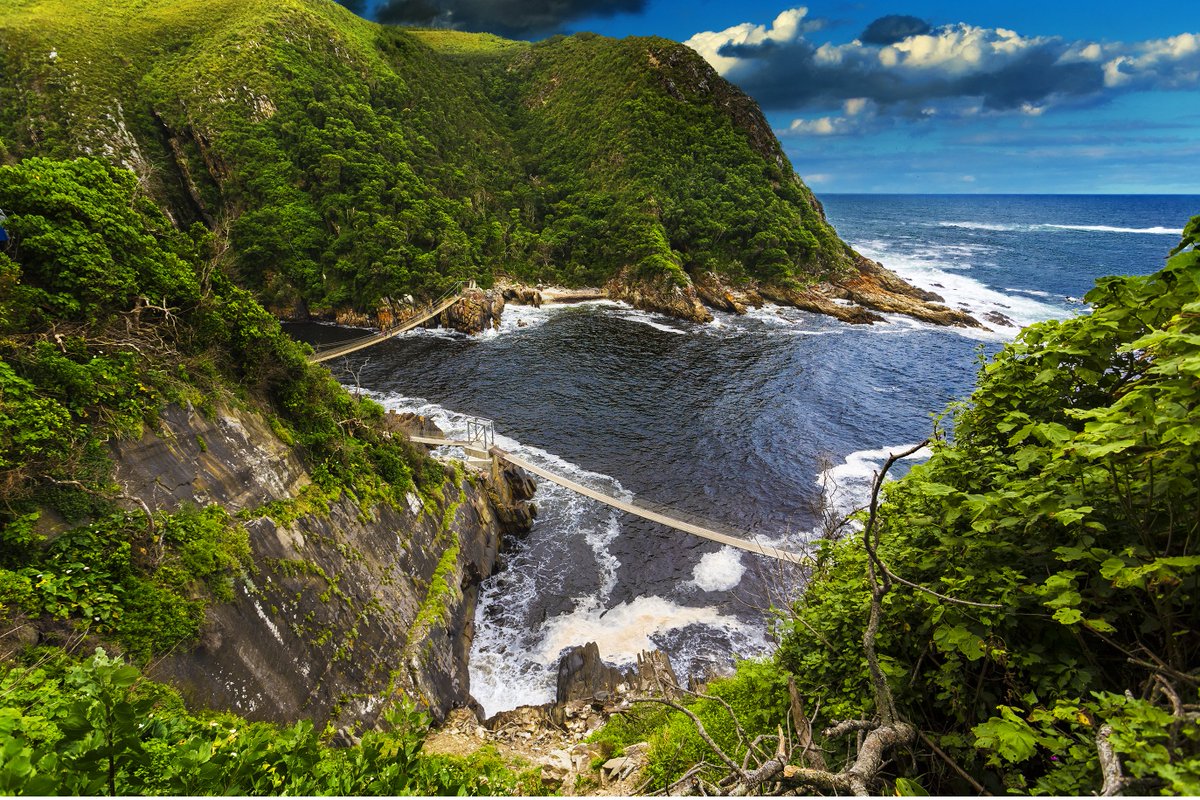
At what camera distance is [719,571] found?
1711 centimetres

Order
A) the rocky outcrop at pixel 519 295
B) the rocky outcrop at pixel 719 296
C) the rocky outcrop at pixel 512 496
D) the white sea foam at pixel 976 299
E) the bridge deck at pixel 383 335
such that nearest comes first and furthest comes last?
the rocky outcrop at pixel 512 496 → the bridge deck at pixel 383 335 → the white sea foam at pixel 976 299 → the rocky outcrop at pixel 719 296 → the rocky outcrop at pixel 519 295

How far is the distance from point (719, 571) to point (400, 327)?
30590mm

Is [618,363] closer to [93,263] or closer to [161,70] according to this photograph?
[93,263]

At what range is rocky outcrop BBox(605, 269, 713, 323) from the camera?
42.4 metres

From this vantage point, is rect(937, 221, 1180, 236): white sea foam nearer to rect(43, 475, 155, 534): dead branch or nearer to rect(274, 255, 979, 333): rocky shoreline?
rect(274, 255, 979, 333): rocky shoreline

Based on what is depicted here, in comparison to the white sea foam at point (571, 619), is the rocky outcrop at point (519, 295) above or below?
above

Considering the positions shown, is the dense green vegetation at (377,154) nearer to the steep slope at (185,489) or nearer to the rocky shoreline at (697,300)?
the rocky shoreline at (697,300)

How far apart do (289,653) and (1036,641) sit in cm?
983

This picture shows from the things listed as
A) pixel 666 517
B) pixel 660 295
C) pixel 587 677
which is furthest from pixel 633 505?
pixel 660 295

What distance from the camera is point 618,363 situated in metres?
33.3

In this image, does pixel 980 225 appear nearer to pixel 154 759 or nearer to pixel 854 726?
pixel 854 726

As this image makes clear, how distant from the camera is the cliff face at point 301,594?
24.7 ft

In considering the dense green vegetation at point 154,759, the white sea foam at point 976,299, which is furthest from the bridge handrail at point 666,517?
the white sea foam at point 976,299

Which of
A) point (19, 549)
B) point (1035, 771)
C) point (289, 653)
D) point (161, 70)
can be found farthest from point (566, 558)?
point (161, 70)
